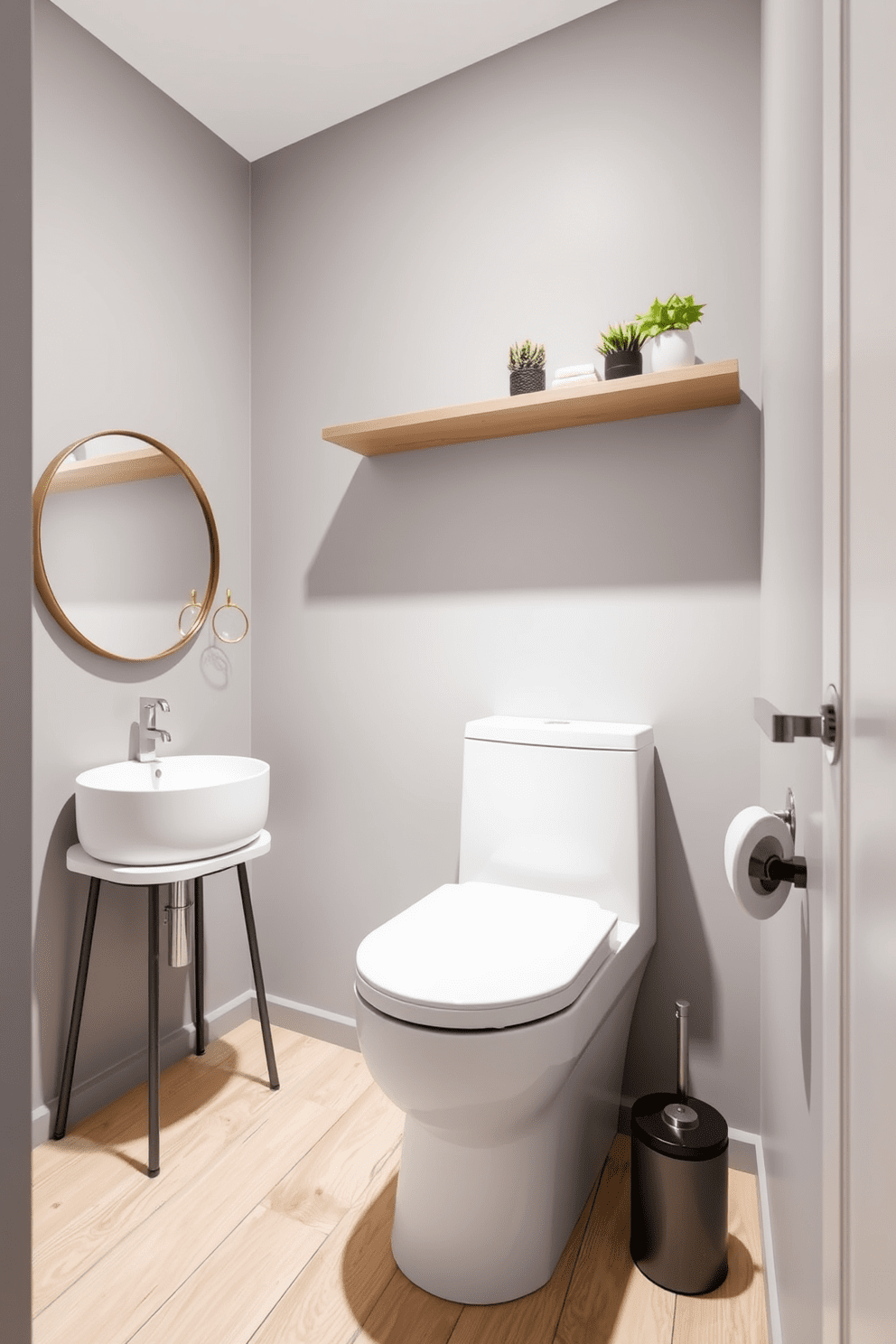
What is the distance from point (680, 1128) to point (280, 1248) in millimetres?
734

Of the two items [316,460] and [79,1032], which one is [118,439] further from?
[79,1032]

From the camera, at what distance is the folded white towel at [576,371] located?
1.61 meters

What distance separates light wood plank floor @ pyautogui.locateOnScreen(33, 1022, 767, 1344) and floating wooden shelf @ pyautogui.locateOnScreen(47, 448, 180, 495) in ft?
4.72

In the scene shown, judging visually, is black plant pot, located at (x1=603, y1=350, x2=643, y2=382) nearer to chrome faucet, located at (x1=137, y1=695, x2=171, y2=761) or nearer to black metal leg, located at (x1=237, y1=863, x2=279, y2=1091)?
chrome faucet, located at (x1=137, y1=695, x2=171, y2=761)

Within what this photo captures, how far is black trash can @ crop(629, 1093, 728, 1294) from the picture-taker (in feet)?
4.10

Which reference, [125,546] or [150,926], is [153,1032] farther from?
[125,546]

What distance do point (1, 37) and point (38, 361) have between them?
1.44m

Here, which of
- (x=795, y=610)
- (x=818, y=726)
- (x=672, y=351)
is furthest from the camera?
(x=672, y=351)

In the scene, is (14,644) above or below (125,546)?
below

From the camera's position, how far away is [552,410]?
5.37 ft

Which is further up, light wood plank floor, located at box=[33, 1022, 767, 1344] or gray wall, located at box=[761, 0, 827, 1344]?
gray wall, located at box=[761, 0, 827, 1344]

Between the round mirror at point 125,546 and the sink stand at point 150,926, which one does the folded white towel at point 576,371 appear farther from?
Result: the sink stand at point 150,926

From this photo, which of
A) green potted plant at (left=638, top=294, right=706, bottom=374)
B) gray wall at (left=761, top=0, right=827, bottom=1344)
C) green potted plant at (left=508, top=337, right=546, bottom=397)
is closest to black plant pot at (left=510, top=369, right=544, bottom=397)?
green potted plant at (left=508, top=337, right=546, bottom=397)

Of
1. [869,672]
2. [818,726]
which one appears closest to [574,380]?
[818,726]
